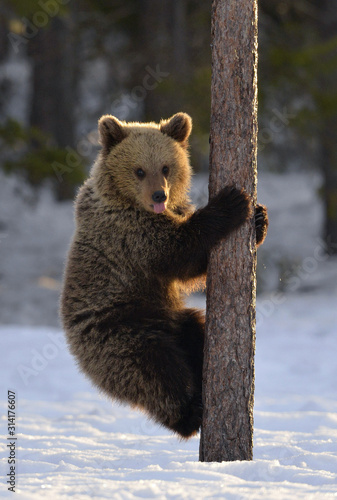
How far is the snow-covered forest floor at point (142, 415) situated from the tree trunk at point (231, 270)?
Answer: 1.07 feet

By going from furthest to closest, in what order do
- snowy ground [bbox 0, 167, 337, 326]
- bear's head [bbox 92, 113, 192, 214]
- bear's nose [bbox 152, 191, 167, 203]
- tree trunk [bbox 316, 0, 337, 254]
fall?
snowy ground [bbox 0, 167, 337, 326], tree trunk [bbox 316, 0, 337, 254], bear's head [bbox 92, 113, 192, 214], bear's nose [bbox 152, 191, 167, 203]

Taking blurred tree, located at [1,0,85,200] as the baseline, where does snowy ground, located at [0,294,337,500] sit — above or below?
below

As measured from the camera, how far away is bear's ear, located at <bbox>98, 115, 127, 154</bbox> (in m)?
4.75

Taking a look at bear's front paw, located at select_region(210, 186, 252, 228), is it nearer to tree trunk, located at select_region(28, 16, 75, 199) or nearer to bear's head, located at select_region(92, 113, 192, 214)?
bear's head, located at select_region(92, 113, 192, 214)

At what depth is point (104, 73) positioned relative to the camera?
22.2 metres

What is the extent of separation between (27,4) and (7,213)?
6595mm

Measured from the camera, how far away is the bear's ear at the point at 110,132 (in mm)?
4754

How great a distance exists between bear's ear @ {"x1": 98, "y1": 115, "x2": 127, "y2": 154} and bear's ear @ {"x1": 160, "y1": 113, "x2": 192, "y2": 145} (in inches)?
12.7

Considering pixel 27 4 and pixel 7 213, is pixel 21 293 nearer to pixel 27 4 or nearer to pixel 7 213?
pixel 7 213

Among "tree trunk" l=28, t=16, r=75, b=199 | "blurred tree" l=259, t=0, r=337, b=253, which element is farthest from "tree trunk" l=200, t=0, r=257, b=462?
"tree trunk" l=28, t=16, r=75, b=199

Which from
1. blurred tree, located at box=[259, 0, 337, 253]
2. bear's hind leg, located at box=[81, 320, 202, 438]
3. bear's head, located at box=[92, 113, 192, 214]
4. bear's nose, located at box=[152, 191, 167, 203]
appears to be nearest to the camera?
bear's hind leg, located at box=[81, 320, 202, 438]

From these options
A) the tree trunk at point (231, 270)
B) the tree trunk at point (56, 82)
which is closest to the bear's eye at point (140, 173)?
the tree trunk at point (231, 270)

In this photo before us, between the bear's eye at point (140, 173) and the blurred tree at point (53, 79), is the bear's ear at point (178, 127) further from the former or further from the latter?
the blurred tree at point (53, 79)

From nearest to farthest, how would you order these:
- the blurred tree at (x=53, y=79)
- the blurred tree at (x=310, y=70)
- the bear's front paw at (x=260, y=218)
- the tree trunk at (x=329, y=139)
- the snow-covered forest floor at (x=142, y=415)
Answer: the snow-covered forest floor at (x=142, y=415) < the bear's front paw at (x=260, y=218) < the blurred tree at (x=310, y=70) < the tree trunk at (x=329, y=139) < the blurred tree at (x=53, y=79)
